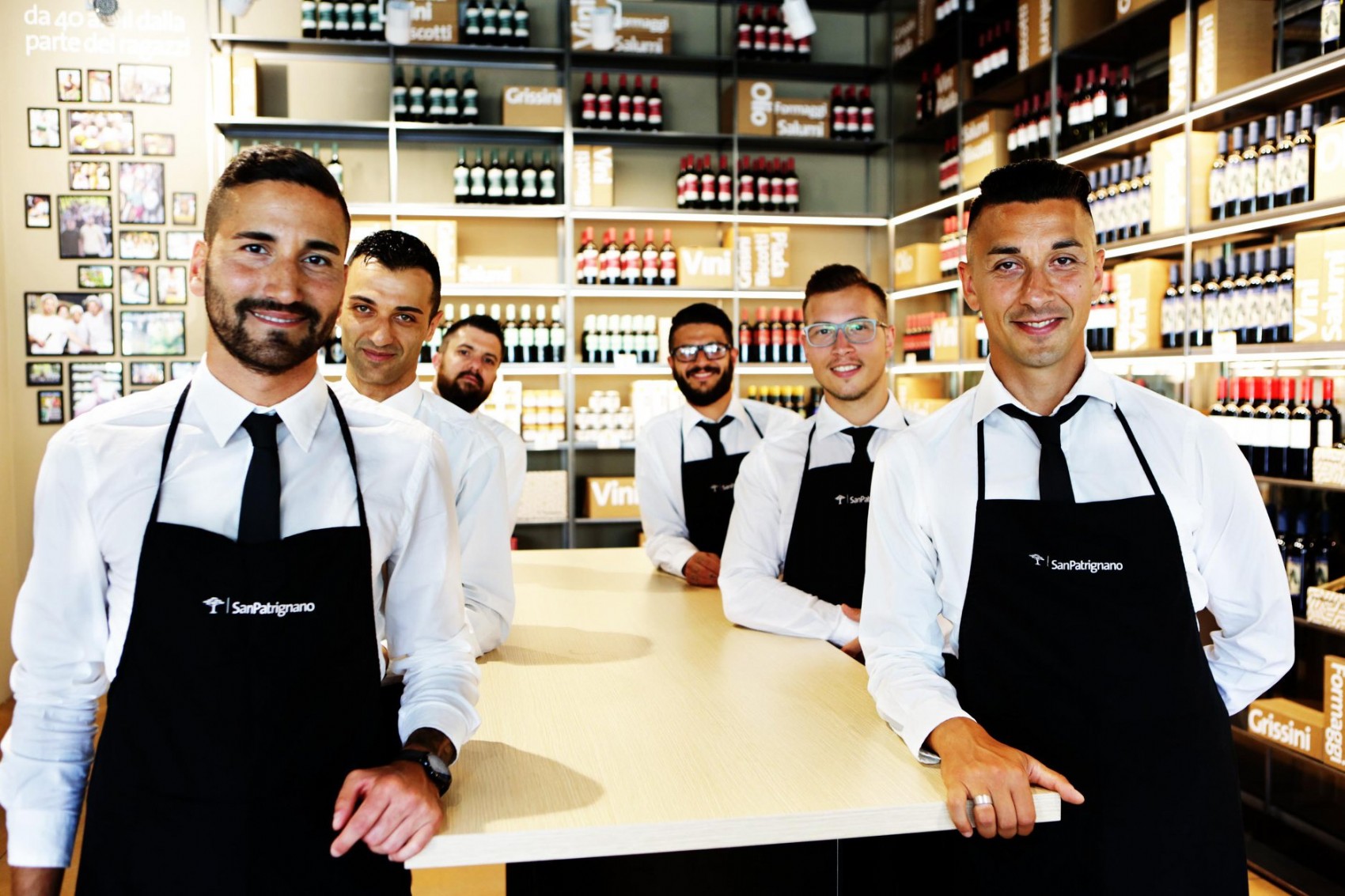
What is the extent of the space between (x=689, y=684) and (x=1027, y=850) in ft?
2.27

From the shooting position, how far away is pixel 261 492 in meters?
1.32

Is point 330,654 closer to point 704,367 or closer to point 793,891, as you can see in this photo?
point 793,891

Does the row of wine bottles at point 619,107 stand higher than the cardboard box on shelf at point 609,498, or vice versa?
the row of wine bottles at point 619,107

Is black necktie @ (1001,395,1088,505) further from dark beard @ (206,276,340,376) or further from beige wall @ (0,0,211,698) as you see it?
beige wall @ (0,0,211,698)

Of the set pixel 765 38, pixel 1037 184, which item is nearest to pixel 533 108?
pixel 765 38

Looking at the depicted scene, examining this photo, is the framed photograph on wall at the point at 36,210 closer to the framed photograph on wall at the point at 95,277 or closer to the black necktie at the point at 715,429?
the framed photograph on wall at the point at 95,277

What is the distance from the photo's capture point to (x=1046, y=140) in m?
4.89

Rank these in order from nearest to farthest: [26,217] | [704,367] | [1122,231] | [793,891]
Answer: [793,891] → [704,367] → [1122,231] → [26,217]

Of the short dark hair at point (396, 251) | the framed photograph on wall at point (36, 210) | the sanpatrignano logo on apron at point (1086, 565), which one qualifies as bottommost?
the sanpatrignano logo on apron at point (1086, 565)

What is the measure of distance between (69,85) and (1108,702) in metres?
6.17

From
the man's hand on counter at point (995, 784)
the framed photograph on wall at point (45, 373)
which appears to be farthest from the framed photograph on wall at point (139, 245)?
the man's hand on counter at point (995, 784)

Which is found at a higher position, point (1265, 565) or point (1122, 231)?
point (1122, 231)

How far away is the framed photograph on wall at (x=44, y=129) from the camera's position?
220 inches

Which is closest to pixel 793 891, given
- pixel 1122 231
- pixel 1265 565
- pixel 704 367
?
pixel 1265 565
